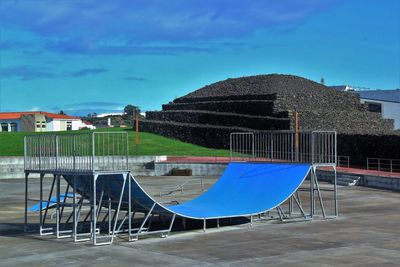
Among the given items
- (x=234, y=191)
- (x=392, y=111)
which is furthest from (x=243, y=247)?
(x=392, y=111)

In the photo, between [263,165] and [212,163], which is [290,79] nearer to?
[212,163]

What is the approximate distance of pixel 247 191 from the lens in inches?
709

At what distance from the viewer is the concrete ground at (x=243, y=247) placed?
448 inches

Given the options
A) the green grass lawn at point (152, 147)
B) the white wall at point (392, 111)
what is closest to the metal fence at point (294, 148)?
the green grass lawn at point (152, 147)

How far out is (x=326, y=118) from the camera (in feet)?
173

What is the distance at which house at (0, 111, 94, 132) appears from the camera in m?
94.0

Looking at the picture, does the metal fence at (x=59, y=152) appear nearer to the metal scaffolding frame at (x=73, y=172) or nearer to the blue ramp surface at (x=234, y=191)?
the metal scaffolding frame at (x=73, y=172)

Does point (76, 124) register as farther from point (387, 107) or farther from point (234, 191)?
point (234, 191)

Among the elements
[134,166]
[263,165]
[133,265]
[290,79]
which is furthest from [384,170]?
[290,79]

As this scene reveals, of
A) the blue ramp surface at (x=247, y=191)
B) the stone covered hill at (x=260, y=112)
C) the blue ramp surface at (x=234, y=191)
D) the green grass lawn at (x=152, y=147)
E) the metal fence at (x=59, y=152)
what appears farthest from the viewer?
the stone covered hill at (x=260, y=112)

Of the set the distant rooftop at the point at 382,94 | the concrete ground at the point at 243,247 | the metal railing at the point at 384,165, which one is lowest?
the concrete ground at the point at 243,247

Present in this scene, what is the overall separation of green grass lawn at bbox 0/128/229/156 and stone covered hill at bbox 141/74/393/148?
1.83 metres

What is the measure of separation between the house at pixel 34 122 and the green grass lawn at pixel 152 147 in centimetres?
3579

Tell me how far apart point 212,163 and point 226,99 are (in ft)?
76.3
